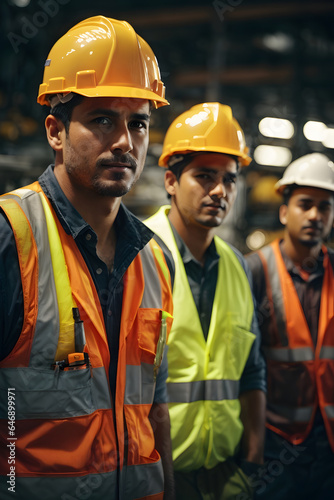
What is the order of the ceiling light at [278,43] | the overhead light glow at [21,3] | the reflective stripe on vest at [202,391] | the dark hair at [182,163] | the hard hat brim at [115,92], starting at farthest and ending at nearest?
the ceiling light at [278,43], the overhead light glow at [21,3], the dark hair at [182,163], the reflective stripe on vest at [202,391], the hard hat brim at [115,92]

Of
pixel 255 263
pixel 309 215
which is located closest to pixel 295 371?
pixel 255 263

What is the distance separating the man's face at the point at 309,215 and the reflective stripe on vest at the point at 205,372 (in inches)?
35.4

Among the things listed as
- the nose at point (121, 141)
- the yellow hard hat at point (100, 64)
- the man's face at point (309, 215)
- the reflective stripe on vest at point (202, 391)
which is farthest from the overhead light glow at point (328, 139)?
the nose at point (121, 141)

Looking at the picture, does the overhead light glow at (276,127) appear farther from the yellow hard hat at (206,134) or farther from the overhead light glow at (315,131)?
the yellow hard hat at (206,134)

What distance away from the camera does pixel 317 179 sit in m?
3.67

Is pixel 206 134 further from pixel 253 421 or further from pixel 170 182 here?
pixel 253 421

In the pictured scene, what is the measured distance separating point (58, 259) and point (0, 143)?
4779 millimetres

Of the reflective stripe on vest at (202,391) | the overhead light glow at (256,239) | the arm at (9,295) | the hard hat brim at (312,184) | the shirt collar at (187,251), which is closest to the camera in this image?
the arm at (9,295)

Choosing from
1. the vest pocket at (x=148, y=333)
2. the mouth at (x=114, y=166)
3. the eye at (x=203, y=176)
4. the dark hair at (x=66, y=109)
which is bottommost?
the vest pocket at (x=148, y=333)

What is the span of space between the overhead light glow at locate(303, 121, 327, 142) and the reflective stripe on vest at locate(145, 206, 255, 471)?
630cm

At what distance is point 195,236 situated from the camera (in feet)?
9.59

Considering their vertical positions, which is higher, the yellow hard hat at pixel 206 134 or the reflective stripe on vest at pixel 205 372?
the yellow hard hat at pixel 206 134

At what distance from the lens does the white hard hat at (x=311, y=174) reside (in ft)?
12.0

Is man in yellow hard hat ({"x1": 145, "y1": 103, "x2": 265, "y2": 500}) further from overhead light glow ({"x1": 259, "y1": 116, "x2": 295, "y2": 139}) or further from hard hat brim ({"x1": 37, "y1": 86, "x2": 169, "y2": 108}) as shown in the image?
overhead light glow ({"x1": 259, "y1": 116, "x2": 295, "y2": 139})
